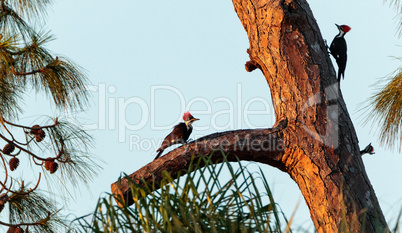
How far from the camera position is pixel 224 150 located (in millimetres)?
2518

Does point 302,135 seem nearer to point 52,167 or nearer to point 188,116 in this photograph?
point 52,167

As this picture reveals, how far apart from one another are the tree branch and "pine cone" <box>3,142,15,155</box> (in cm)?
57

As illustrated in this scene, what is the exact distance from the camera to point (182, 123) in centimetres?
414

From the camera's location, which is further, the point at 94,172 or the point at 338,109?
the point at 94,172

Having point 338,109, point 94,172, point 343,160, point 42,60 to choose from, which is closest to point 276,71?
point 338,109

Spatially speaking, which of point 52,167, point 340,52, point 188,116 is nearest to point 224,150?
point 52,167

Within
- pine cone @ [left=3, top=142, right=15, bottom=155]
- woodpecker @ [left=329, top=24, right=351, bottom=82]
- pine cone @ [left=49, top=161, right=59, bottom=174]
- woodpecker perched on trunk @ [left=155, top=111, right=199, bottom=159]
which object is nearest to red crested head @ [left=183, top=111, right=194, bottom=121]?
woodpecker perched on trunk @ [left=155, top=111, right=199, bottom=159]

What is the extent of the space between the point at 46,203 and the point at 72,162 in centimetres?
27

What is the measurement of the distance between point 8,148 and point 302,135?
4.79ft

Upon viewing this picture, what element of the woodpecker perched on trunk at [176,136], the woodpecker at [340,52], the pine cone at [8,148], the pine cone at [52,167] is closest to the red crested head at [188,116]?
the woodpecker perched on trunk at [176,136]

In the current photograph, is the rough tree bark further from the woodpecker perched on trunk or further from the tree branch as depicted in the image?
the woodpecker perched on trunk

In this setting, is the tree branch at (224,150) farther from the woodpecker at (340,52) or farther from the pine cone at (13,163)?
the woodpecker at (340,52)

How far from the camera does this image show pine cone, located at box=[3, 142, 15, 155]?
267 centimetres

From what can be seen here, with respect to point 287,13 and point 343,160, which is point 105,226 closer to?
point 343,160
